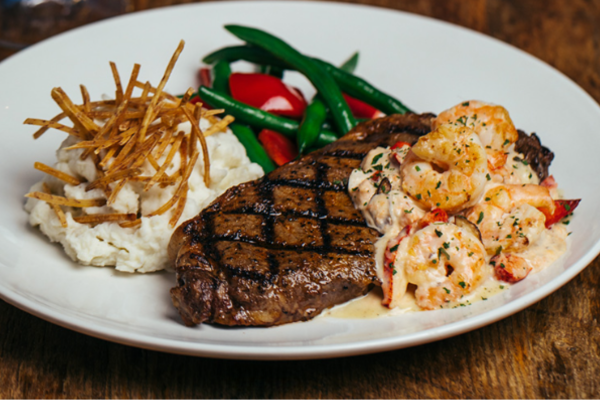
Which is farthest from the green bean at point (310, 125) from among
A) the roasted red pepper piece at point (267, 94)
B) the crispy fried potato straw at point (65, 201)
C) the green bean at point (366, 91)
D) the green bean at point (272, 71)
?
the crispy fried potato straw at point (65, 201)

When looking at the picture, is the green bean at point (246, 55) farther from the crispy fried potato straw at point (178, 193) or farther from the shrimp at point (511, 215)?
the shrimp at point (511, 215)

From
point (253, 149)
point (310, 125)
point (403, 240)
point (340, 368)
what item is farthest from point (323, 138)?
point (340, 368)

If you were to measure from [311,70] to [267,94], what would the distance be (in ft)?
1.45

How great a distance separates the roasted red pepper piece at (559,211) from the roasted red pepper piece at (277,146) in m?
2.05

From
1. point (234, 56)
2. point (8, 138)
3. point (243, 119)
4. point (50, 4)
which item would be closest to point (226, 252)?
point (243, 119)

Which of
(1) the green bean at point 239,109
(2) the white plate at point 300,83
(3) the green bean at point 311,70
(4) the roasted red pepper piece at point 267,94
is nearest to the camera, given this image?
(2) the white plate at point 300,83

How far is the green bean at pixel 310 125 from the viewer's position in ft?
16.0

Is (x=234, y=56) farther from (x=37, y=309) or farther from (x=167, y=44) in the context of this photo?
(x=37, y=309)

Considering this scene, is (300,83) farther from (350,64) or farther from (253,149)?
(253,149)

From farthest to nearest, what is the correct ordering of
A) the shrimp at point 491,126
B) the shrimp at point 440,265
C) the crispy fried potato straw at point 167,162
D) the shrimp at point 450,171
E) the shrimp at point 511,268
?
the shrimp at point 491,126, the crispy fried potato straw at point 167,162, the shrimp at point 450,171, the shrimp at point 511,268, the shrimp at point 440,265

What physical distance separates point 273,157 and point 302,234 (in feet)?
4.85

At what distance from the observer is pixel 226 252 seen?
11.2 feet

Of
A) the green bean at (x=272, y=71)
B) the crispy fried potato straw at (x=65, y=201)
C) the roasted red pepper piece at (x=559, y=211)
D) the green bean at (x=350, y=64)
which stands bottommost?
the crispy fried potato straw at (x=65, y=201)

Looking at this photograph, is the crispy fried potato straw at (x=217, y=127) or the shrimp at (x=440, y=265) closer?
the shrimp at (x=440, y=265)
